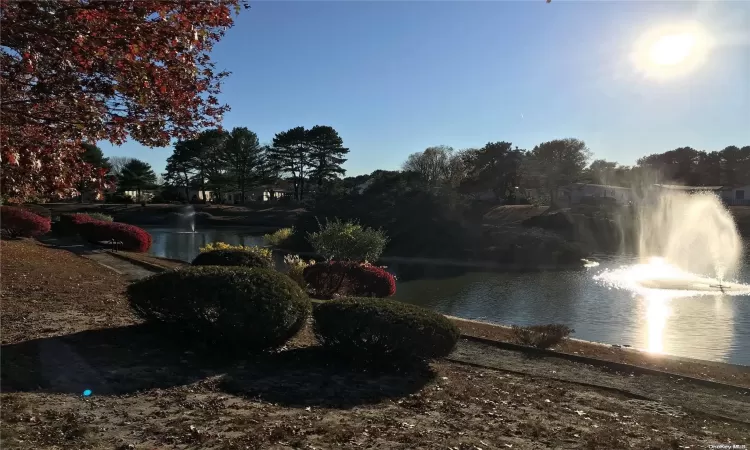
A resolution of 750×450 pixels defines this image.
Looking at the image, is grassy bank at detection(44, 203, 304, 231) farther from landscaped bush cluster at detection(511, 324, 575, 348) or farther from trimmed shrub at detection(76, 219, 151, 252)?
landscaped bush cluster at detection(511, 324, 575, 348)

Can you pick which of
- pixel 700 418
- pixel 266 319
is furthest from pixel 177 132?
pixel 700 418

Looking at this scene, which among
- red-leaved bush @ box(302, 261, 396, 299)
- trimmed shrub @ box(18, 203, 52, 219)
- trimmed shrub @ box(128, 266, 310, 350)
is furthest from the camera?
trimmed shrub @ box(18, 203, 52, 219)

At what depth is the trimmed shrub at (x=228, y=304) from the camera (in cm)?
704

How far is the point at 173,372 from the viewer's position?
6379mm

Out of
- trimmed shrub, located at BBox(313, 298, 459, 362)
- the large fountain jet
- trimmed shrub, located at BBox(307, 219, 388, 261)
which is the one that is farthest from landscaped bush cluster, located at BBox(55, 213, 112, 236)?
the large fountain jet

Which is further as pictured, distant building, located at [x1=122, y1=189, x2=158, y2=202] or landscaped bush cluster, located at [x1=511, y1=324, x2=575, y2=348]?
distant building, located at [x1=122, y1=189, x2=158, y2=202]

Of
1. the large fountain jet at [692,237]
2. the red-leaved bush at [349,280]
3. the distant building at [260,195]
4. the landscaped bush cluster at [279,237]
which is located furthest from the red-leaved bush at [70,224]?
the distant building at [260,195]

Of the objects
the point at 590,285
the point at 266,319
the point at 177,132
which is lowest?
the point at 590,285

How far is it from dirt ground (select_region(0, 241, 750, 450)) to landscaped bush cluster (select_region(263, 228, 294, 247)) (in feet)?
117

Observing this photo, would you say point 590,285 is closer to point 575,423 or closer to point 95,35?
point 575,423

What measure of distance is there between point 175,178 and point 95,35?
8957 centimetres

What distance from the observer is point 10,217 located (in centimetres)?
2598

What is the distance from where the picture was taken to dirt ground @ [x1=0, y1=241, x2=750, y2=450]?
15.4 ft

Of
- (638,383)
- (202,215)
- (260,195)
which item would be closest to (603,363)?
(638,383)
